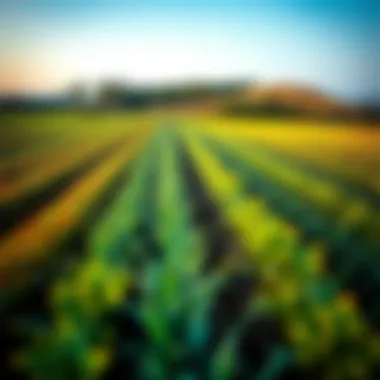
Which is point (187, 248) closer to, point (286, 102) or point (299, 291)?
point (299, 291)

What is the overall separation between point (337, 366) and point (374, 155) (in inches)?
14.6

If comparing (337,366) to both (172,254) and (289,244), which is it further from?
(172,254)

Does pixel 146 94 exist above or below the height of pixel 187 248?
above

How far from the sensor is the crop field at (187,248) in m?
1.18

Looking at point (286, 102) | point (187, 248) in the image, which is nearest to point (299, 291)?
point (187, 248)

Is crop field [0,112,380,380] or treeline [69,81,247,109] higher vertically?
treeline [69,81,247,109]

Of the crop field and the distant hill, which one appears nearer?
the crop field

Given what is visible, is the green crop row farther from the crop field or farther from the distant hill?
the distant hill

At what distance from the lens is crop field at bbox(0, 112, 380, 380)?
3.88 feet

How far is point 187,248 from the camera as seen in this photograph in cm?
123

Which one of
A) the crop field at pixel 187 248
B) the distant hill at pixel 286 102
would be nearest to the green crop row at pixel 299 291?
the crop field at pixel 187 248

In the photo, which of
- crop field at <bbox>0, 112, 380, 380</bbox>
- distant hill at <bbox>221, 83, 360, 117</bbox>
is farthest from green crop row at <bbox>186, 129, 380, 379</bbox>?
distant hill at <bbox>221, 83, 360, 117</bbox>

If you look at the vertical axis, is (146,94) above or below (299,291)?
above

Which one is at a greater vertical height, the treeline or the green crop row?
the treeline
